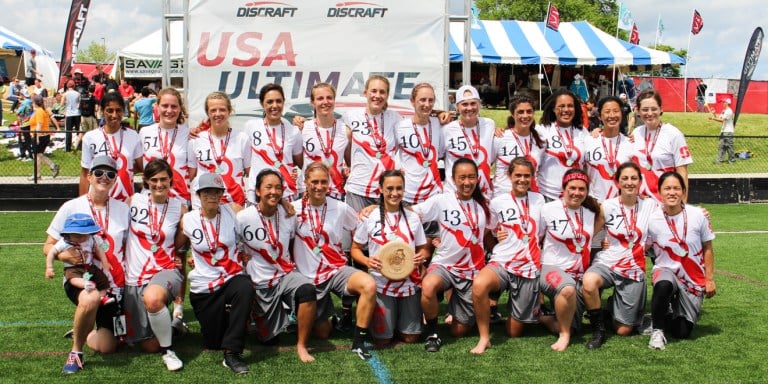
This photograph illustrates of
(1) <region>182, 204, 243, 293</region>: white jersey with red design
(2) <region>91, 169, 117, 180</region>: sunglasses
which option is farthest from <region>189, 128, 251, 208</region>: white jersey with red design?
(2) <region>91, 169, 117, 180</region>: sunglasses

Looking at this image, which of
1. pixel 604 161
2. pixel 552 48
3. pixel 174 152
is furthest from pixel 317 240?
pixel 552 48

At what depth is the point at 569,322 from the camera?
5.45 m

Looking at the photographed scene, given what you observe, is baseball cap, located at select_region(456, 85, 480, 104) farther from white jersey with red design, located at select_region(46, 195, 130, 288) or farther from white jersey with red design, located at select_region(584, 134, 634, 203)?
white jersey with red design, located at select_region(46, 195, 130, 288)

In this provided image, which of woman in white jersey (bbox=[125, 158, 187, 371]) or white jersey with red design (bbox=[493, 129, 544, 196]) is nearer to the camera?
woman in white jersey (bbox=[125, 158, 187, 371])

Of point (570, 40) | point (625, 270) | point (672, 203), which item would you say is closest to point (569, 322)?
point (625, 270)

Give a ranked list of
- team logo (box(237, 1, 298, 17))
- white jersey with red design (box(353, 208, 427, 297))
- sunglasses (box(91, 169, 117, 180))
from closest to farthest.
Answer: sunglasses (box(91, 169, 117, 180))
white jersey with red design (box(353, 208, 427, 297))
team logo (box(237, 1, 298, 17))

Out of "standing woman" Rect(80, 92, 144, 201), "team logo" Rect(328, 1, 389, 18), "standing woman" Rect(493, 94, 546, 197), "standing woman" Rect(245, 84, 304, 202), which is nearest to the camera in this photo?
"standing woman" Rect(80, 92, 144, 201)

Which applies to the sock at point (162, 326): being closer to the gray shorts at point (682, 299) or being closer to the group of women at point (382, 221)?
the group of women at point (382, 221)

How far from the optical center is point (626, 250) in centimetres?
564

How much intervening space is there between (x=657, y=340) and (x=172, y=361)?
11.2 ft

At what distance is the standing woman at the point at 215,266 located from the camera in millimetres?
5051

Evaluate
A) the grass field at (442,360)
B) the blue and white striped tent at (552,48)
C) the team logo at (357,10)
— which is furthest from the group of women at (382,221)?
the blue and white striped tent at (552,48)

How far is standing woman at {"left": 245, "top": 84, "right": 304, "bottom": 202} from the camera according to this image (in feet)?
19.7

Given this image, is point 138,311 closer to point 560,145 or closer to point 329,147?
point 329,147
